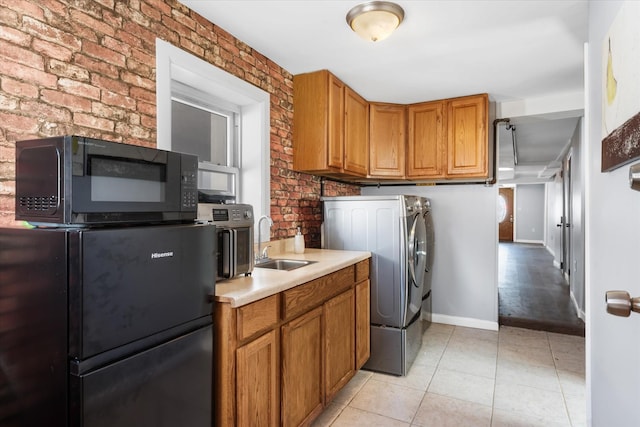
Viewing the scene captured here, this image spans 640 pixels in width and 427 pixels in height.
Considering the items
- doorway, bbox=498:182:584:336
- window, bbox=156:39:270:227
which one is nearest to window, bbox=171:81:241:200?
window, bbox=156:39:270:227

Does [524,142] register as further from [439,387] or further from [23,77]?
[23,77]

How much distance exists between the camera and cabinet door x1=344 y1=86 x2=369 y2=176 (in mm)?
3145

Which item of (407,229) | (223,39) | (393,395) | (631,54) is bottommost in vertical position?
(393,395)

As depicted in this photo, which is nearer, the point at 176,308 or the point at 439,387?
the point at 176,308

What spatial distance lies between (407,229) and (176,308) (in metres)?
2.02

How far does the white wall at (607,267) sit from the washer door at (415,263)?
1287mm

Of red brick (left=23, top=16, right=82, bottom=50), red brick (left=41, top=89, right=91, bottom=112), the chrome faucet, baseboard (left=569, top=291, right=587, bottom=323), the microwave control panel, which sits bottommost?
baseboard (left=569, top=291, right=587, bottom=323)

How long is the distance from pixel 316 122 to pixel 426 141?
4.61ft

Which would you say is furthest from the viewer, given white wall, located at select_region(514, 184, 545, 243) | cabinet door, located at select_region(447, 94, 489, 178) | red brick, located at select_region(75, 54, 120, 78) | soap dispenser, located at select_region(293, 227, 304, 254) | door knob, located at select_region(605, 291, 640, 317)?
white wall, located at select_region(514, 184, 545, 243)

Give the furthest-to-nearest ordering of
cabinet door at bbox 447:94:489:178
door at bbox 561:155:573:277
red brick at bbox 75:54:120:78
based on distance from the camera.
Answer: door at bbox 561:155:573:277 < cabinet door at bbox 447:94:489:178 < red brick at bbox 75:54:120:78

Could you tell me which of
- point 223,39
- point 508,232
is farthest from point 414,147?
point 508,232

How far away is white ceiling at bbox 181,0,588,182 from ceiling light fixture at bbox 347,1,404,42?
0.05 metres

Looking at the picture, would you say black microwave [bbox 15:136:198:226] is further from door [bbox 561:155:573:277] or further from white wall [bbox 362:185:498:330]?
door [bbox 561:155:573:277]

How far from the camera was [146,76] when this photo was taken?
1.78m
